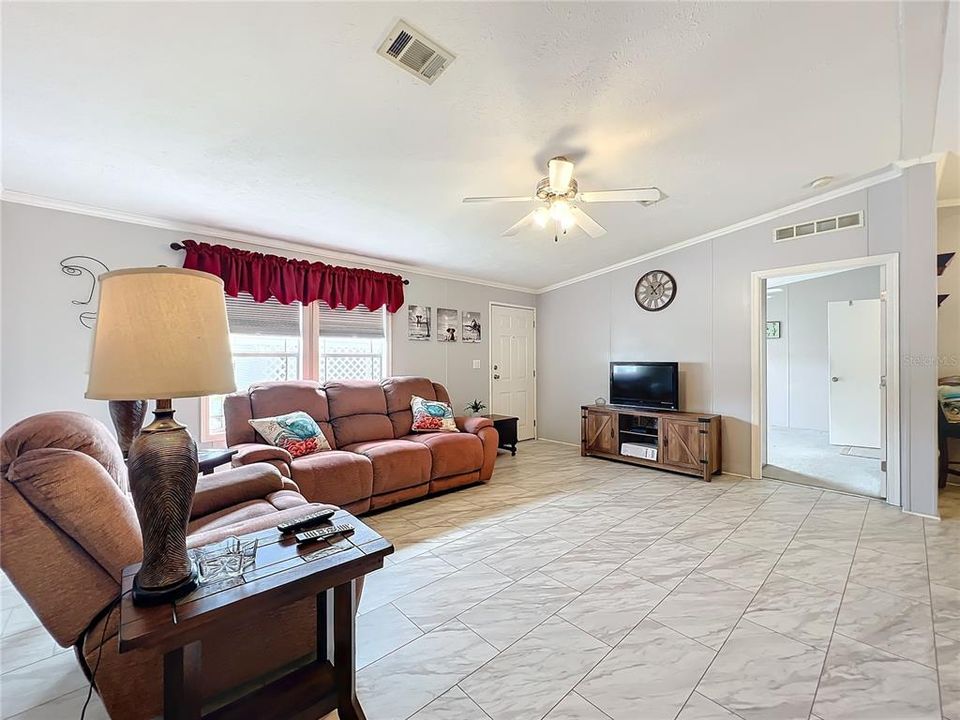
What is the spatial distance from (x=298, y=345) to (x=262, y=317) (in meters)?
0.43

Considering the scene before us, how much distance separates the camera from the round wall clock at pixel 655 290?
4.95 meters

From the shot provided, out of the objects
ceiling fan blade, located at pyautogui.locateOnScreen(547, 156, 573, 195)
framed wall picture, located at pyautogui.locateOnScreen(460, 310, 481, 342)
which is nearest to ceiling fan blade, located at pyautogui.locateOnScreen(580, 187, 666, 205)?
ceiling fan blade, located at pyautogui.locateOnScreen(547, 156, 573, 195)

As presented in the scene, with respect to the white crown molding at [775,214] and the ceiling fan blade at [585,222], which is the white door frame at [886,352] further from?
the ceiling fan blade at [585,222]

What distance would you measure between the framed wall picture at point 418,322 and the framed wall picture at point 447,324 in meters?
0.16

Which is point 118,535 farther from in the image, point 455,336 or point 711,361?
point 711,361

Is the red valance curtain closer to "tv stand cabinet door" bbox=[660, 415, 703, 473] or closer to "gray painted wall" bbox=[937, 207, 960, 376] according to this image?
"tv stand cabinet door" bbox=[660, 415, 703, 473]

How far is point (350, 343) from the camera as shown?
4539 millimetres

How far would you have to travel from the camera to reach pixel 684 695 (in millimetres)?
1546

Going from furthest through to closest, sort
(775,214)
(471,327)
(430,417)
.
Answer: (471,327) → (430,417) → (775,214)

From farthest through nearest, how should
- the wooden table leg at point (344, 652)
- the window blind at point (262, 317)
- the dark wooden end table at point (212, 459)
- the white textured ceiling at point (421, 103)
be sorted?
the window blind at point (262, 317) → the dark wooden end table at point (212, 459) → the white textured ceiling at point (421, 103) → the wooden table leg at point (344, 652)

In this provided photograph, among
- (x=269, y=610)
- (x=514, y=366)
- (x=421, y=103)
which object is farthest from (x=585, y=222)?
(x=514, y=366)

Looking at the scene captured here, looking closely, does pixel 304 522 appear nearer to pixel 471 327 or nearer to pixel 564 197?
pixel 564 197

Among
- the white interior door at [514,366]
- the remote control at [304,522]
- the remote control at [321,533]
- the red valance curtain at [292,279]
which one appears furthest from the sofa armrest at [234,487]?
the white interior door at [514,366]

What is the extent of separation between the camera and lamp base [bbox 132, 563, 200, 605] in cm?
109
